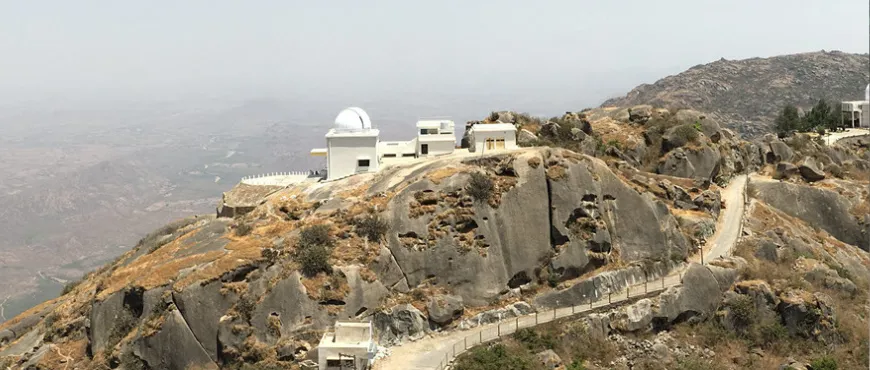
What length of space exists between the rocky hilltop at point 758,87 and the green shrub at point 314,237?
111732 millimetres

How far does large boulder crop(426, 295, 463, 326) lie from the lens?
3506 centimetres

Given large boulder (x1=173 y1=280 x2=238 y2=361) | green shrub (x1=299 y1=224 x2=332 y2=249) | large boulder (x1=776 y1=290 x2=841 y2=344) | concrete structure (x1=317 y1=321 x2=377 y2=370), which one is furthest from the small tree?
large boulder (x1=173 y1=280 x2=238 y2=361)

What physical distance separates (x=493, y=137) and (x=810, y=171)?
96.3ft

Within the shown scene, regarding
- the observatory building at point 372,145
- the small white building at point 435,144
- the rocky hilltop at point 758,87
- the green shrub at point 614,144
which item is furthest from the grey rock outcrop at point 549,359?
the rocky hilltop at point 758,87

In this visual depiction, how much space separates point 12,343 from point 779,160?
64.6 meters

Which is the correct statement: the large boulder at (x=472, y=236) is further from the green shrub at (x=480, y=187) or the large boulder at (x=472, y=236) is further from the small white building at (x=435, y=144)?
the small white building at (x=435, y=144)

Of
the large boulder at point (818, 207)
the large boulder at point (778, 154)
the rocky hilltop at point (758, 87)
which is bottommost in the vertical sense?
the large boulder at point (818, 207)

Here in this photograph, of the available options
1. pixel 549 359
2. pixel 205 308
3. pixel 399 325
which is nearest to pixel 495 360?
pixel 549 359

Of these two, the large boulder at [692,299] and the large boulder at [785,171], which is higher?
the large boulder at [785,171]

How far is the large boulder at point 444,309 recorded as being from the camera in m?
35.1

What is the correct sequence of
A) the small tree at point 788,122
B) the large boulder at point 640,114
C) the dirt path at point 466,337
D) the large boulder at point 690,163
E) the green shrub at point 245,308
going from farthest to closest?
the small tree at point 788,122 < the large boulder at point 640,114 < the large boulder at point 690,163 < the green shrub at point 245,308 < the dirt path at point 466,337

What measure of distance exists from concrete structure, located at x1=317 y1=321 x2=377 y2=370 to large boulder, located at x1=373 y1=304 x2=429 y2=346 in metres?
2.26

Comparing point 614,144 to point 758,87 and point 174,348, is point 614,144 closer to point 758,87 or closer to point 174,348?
point 174,348

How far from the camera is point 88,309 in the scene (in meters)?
38.5
